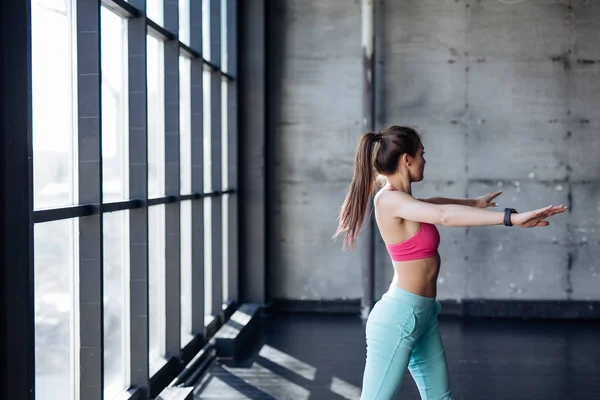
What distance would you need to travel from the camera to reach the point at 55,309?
3486 millimetres

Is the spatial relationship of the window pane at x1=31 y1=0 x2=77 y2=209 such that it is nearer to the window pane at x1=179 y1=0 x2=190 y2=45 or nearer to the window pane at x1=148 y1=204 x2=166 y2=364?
the window pane at x1=148 y1=204 x2=166 y2=364

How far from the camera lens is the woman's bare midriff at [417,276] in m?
2.80

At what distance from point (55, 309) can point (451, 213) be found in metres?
1.92

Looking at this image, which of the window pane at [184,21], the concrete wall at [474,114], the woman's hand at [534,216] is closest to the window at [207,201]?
the window pane at [184,21]

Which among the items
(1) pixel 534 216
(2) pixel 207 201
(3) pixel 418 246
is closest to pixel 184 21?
(2) pixel 207 201

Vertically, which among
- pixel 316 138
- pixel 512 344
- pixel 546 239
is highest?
pixel 316 138

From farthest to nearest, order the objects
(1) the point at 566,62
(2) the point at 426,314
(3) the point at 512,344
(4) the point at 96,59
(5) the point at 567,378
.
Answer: (1) the point at 566,62
(3) the point at 512,344
(5) the point at 567,378
(4) the point at 96,59
(2) the point at 426,314

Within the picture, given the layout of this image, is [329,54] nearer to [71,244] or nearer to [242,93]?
[242,93]

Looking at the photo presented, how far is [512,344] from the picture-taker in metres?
6.61

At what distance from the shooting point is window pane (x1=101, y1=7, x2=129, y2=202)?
14.0 feet

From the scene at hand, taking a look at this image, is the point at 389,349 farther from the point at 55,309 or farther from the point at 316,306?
the point at 316,306

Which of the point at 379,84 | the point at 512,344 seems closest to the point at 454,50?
the point at 379,84

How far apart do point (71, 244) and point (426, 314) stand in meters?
1.87

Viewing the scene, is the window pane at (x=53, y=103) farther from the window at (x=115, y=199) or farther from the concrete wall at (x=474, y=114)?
the concrete wall at (x=474, y=114)
